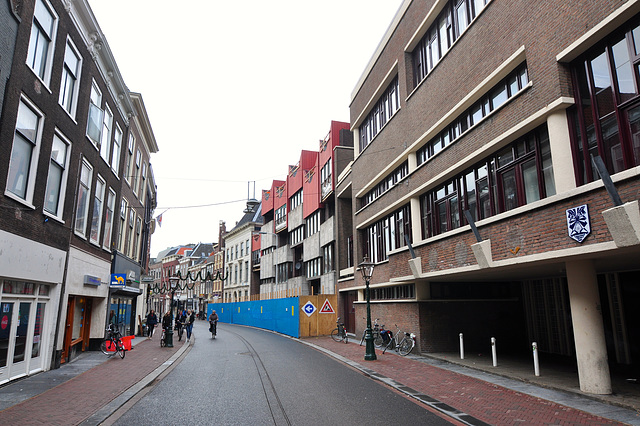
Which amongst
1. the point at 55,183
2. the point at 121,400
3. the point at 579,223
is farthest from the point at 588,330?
the point at 55,183

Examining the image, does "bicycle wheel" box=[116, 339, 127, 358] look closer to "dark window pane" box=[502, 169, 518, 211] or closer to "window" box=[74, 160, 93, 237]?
"window" box=[74, 160, 93, 237]

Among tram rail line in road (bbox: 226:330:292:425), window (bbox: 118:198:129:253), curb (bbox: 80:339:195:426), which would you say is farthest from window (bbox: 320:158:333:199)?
curb (bbox: 80:339:195:426)

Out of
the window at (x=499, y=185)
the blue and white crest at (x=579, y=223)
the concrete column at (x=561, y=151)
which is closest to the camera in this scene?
the blue and white crest at (x=579, y=223)

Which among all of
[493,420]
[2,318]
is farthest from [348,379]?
[2,318]

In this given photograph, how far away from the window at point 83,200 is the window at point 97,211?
80 cm

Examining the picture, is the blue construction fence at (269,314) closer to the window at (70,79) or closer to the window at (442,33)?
the window at (442,33)

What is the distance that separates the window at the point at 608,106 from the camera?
335 inches

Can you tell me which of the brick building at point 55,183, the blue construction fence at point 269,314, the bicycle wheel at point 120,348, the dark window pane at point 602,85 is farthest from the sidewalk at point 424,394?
the blue construction fence at point 269,314

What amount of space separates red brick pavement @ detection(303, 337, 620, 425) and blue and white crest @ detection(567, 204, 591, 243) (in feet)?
11.2

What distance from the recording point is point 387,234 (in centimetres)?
2169

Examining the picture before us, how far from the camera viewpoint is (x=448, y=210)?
15.6 metres

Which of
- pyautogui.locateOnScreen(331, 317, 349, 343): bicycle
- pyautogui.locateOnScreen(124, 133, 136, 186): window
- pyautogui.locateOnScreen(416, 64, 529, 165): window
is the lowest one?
pyautogui.locateOnScreen(331, 317, 349, 343): bicycle

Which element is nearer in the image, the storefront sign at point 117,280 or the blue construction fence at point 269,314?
the storefront sign at point 117,280

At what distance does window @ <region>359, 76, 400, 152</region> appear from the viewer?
846 inches
